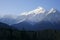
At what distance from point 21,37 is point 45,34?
21.4 m

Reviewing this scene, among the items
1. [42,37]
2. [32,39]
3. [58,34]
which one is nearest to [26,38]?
[32,39]

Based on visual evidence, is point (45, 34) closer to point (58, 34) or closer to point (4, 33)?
point (58, 34)

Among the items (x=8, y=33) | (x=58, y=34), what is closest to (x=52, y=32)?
(x=58, y=34)

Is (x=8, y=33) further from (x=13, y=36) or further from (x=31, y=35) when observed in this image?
(x=31, y=35)

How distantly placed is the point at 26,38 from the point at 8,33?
1311 centimetres

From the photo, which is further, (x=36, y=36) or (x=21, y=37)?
(x=36, y=36)

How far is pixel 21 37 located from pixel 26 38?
4.98 metres

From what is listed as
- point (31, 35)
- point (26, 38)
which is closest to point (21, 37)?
point (26, 38)

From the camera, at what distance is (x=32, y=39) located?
113312 mm

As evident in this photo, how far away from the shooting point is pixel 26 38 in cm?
11038

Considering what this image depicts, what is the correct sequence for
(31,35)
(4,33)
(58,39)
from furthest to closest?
(31,35) → (58,39) → (4,33)

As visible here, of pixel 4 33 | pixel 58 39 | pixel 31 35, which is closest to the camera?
pixel 4 33

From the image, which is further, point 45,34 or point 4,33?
point 45,34

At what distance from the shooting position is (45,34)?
399ft
